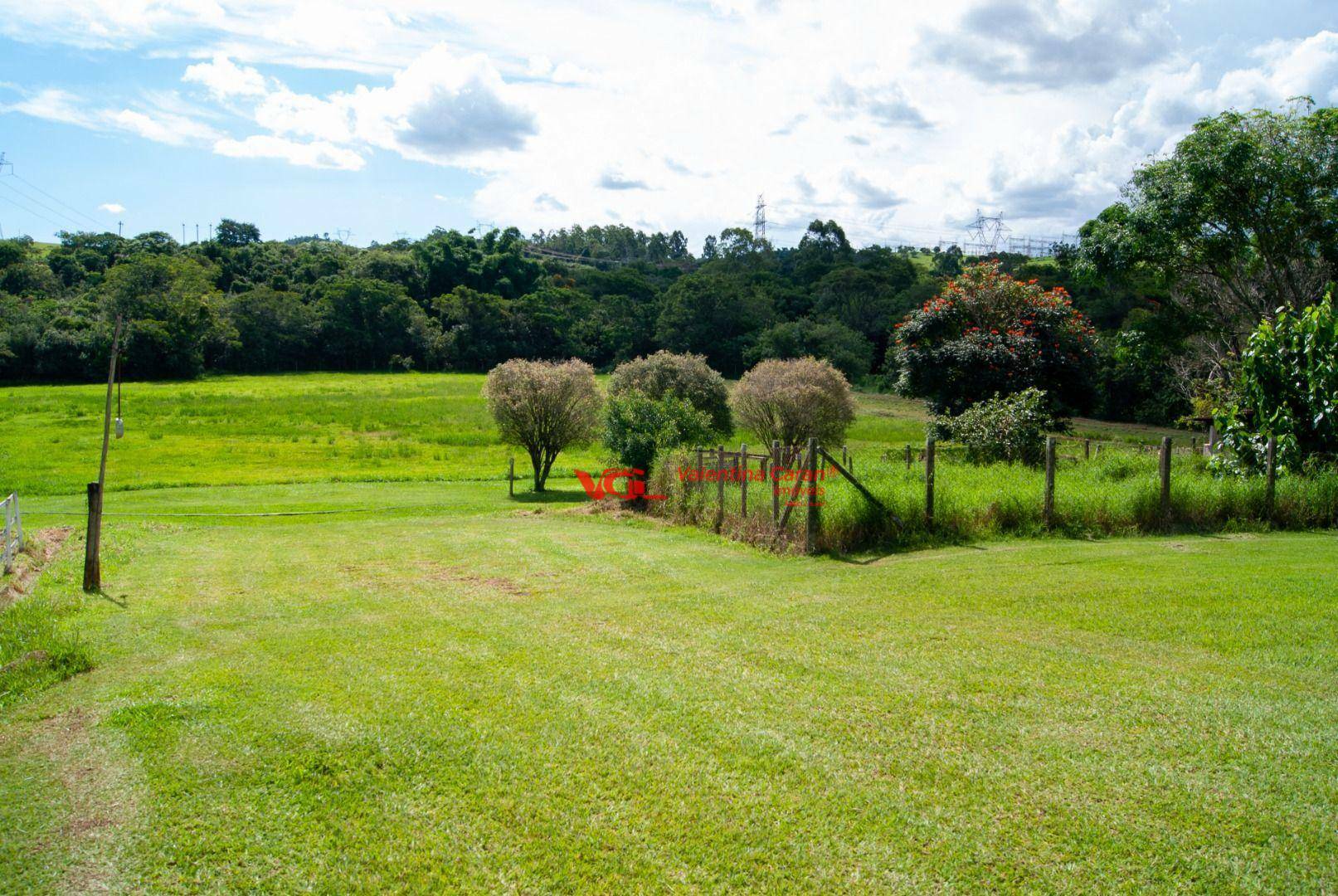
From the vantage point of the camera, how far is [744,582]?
11570mm

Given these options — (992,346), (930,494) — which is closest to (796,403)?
(992,346)

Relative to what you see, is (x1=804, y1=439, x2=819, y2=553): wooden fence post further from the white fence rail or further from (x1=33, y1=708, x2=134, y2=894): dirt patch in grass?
the white fence rail

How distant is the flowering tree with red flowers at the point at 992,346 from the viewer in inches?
1018

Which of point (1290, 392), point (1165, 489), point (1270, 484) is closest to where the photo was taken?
point (1165, 489)

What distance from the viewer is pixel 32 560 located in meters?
12.1

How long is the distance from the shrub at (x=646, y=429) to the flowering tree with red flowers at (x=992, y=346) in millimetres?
8955

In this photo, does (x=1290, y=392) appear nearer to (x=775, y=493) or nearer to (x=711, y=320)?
(x=775, y=493)

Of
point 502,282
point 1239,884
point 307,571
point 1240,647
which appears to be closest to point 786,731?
point 1239,884

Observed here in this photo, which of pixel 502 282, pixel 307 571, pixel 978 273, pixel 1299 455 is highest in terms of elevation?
pixel 502 282

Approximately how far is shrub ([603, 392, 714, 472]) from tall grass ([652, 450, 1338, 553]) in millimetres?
5060

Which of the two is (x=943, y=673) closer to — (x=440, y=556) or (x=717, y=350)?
(x=440, y=556)

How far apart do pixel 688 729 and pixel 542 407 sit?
76.7 feet

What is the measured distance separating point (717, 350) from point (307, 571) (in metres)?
62.2

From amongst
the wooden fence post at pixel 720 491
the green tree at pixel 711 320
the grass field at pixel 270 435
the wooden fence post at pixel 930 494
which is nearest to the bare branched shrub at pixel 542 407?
the grass field at pixel 270 435
